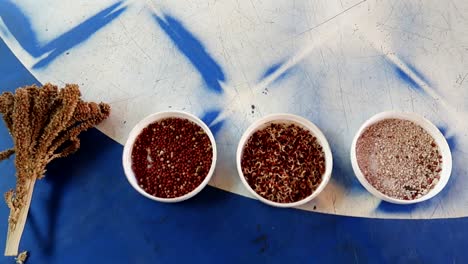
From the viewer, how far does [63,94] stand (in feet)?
4.09

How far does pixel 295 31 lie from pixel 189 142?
1.65ft

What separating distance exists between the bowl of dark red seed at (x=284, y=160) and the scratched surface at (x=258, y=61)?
0.06 meters

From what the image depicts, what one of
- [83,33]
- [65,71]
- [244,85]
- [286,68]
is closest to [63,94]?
[65,71]

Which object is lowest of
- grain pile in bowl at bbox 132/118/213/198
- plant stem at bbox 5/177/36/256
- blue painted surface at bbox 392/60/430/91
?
blue painted surface at bbox 392/60/430/91

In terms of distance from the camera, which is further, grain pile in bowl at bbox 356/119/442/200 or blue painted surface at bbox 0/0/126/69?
blue painted surface at bbox 0/0/126/69

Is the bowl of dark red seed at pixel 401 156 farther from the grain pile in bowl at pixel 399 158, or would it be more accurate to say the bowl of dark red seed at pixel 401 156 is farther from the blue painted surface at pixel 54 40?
the blue painted surface at pixel 54 40

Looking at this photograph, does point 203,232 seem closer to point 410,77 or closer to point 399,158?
point 399,158

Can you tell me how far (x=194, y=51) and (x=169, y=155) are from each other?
13.9 inches

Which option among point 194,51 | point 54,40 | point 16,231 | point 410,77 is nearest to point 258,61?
point 194,51

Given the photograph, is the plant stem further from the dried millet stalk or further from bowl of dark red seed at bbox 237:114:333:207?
bowl of dark red seed at bbox 237:114:333:207

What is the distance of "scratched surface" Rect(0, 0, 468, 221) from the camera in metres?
1.36

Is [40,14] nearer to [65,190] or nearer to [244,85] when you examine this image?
[65,190]

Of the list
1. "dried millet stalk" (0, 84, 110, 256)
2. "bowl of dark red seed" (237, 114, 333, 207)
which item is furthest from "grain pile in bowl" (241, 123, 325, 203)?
"dried millet stalk" (0, 84, 110, 256)

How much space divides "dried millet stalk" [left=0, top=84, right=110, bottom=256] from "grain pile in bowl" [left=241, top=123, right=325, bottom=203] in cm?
48
